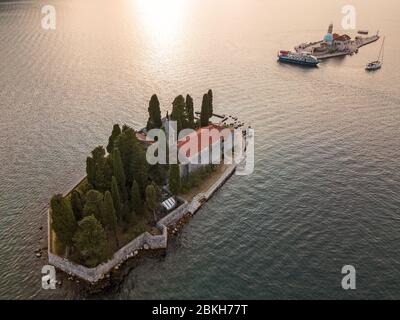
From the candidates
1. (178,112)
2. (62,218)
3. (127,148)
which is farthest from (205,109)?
(62,218)

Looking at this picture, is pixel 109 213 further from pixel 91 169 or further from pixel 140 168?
pixel 140 168

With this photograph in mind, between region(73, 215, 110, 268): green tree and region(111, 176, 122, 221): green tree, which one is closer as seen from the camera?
region(73, 215, 110, 268): green tree

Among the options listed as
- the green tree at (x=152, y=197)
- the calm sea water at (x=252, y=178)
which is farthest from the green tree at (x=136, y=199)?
the calm sea water at (x=252, y=178)

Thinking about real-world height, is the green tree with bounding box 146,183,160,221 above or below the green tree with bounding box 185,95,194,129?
below

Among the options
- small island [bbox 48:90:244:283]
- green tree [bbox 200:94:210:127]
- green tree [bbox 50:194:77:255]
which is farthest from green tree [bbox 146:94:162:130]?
green tree [bbox 50:194:77:255]

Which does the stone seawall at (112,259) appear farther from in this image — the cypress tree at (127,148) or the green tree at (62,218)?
the cypress tree at (127,148)

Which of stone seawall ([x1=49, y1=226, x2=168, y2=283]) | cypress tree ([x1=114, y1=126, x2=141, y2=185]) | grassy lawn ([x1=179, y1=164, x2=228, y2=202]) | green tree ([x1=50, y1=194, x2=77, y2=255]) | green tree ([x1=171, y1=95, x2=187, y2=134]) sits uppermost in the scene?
green tree ([x1=171, y1=95, x2=187, y2=134])

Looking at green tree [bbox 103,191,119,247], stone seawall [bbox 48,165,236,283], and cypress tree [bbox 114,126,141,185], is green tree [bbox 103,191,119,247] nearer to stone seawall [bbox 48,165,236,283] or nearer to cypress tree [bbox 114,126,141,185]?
stone seawall [bbox 48,165,236,283]
